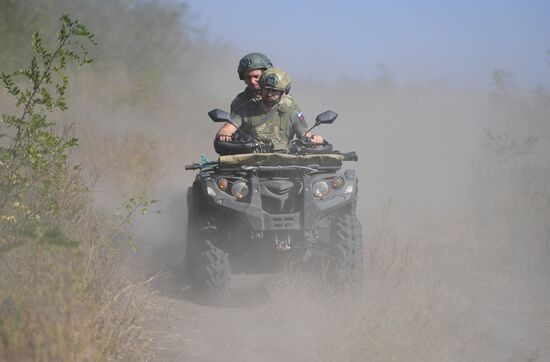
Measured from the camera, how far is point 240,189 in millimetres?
7770

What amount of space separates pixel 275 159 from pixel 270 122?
1.40m

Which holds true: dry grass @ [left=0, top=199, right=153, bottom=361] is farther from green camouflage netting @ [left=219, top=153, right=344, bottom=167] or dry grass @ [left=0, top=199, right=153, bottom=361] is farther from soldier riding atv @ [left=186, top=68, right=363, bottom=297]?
green camouflage netting @ [left=219, top=153, right=344, bottom=167]

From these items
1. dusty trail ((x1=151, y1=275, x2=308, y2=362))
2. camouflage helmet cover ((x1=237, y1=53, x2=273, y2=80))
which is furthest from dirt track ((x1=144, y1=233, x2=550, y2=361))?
camouflage helmet cover ((x1=237, y1=53, x2=273, y2=80))

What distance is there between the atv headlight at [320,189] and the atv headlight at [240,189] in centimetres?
61

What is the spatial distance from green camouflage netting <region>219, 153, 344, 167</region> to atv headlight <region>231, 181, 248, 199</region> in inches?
7.4

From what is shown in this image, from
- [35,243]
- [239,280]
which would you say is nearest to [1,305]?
[35,243]

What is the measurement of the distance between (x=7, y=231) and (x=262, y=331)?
2286 millimetres

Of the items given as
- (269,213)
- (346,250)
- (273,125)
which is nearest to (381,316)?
(346,250)

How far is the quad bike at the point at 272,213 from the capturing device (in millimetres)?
7656

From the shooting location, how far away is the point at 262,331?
7191 mm

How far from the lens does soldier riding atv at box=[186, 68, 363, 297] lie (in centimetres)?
766

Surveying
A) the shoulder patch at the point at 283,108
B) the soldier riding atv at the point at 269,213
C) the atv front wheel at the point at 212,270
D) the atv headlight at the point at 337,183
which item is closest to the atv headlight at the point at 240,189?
the soldier riding atv at the point at 269,213

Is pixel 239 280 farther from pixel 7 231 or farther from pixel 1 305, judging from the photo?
pixel 1 305

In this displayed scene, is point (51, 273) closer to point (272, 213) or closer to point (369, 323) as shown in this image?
point (369, 323)
